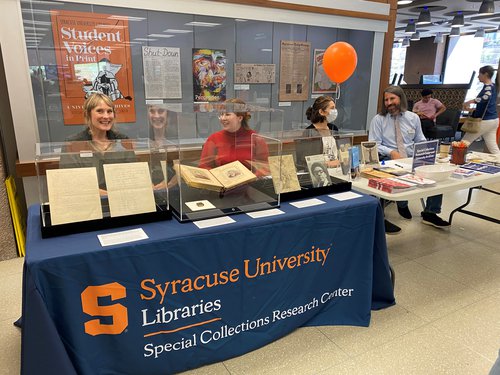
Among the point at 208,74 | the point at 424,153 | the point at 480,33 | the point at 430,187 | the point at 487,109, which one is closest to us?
the point at 430,187

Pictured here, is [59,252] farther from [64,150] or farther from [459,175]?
[459,175]

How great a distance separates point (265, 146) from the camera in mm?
2018

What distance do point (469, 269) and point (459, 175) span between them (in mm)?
797

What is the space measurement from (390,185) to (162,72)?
7.91ft


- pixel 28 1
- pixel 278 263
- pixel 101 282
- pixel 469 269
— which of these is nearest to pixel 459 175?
pixel 469 269

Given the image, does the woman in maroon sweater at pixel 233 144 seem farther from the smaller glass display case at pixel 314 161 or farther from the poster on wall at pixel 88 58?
the poster on wall at pixel 88 58

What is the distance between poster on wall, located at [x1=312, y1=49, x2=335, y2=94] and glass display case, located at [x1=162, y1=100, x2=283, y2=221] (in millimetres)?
2220

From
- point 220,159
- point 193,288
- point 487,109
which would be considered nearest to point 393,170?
point 220,159

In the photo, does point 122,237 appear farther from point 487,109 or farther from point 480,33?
point 480,33

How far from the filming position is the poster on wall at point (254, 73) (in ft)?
13.0

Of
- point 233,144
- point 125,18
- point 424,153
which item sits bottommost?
point 424,153

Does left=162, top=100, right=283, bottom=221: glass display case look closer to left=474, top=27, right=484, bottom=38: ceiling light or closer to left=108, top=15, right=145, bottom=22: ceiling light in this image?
left=108, top=15, right=145, bottom=22: ceiling light

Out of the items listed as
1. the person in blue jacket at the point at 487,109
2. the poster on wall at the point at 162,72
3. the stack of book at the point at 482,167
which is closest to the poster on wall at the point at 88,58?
the poster on wall at the point at 162,72

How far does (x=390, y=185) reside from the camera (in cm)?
223
